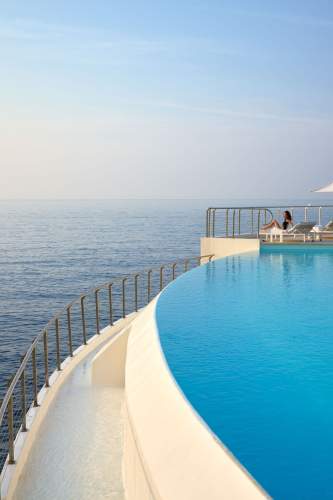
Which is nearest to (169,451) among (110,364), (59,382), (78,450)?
(78,450)

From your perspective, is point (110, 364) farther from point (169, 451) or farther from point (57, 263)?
point (57, 263)

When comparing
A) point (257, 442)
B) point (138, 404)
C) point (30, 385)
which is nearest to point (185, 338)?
point (138, 404)

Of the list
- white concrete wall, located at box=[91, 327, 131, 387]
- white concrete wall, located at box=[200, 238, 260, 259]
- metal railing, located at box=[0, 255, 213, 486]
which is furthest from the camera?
white concrete wall, located at box=[200, 238, 260, 259]

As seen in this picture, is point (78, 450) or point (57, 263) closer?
point (78, 450)

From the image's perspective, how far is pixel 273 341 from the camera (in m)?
6.38

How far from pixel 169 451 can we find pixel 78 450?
87.9 inches

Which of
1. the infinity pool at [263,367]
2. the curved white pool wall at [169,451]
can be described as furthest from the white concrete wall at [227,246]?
the curved white pool wall at [169,451]

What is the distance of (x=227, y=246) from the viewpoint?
601 inches

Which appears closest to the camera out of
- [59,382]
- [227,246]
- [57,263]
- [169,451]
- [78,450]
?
[169,451]

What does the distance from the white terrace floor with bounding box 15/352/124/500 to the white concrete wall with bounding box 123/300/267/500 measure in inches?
13.1

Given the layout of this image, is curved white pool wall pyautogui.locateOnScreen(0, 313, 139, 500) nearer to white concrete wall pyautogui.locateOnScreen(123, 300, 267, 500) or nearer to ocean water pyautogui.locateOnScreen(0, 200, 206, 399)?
white concrete wall pyautogui.locateOnScreen(123, 300, 267, 500)

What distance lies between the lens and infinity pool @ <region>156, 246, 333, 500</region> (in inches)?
151

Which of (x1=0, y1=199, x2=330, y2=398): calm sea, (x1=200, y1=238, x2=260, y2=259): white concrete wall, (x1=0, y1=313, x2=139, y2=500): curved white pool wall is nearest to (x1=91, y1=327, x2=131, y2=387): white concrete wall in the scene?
(x1=0, y1=313, x2=139, y2=500): curved white pool wall

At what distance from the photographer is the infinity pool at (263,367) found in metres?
3.84
